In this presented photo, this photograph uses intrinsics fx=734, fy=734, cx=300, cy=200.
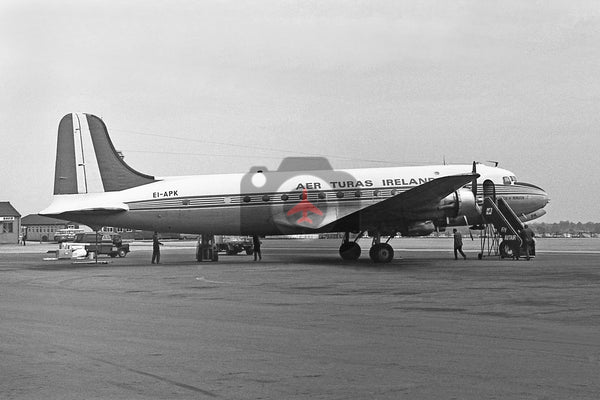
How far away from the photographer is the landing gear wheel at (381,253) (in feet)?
106

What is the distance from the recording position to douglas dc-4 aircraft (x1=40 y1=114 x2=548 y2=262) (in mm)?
32469

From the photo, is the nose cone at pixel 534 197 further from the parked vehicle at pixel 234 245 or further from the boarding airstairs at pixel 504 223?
the parked vehicle at pixel 234 245

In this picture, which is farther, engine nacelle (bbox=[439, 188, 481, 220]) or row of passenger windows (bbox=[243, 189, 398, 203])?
row of passenger windows (bbox=[243, 189, 398, 203])

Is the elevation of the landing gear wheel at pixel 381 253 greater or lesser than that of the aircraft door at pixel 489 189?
lesser

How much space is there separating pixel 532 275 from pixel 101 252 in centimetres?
3211

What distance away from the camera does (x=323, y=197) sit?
3384 centimetres

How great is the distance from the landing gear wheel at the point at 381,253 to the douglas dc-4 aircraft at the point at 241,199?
4 cm

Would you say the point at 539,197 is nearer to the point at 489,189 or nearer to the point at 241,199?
the point at 489,189

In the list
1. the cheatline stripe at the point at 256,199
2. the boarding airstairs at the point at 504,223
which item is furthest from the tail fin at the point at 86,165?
the boarding airstairs at the point at 504,223

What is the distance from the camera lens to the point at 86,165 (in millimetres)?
33312

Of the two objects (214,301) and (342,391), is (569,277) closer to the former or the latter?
(214,301)

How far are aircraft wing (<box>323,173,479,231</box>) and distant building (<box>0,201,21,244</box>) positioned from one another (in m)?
87.5

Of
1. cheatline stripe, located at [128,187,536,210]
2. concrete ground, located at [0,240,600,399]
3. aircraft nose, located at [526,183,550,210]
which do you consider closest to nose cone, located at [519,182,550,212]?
aircraft nose, located at [526,183,550,210]

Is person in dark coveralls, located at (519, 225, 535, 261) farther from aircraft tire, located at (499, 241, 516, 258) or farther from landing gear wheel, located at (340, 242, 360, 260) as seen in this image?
landing gear wheel, located at (340, 242, 360, 260)
